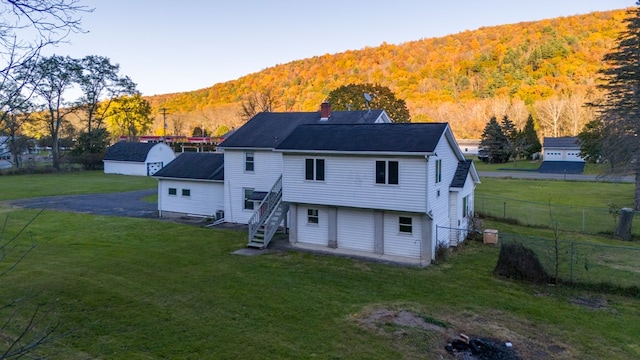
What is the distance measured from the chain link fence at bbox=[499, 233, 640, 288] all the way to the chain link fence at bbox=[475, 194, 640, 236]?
140 inches

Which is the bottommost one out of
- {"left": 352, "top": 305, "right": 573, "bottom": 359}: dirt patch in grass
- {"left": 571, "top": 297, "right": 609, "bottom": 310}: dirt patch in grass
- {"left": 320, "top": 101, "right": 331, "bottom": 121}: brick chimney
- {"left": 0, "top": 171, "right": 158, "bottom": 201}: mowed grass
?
{"left": 571, "top": 297, "right": 609, "bottom": 310}: dirt patch in grass

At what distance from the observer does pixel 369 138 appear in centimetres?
1919

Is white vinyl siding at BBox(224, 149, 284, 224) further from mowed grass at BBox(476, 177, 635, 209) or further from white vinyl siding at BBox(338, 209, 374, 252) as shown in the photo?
mowed grass at BBox(476, 177, 635, 209)

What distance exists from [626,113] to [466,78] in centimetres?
9933

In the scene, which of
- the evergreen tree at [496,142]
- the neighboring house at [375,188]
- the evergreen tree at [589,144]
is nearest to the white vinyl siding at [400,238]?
the neighboring house at [375,188]

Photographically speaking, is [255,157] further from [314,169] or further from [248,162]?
[314,169]

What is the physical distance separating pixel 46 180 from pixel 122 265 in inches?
1680

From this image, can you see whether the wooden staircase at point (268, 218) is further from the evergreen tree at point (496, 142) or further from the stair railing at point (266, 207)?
the evergreen tree at point (496, 142)

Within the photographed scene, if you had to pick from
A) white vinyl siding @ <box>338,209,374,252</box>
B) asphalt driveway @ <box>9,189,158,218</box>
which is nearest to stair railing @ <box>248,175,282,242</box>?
white vinyl siding @ <box>338,209,374,252</box>

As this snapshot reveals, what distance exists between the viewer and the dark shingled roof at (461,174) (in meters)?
21.1

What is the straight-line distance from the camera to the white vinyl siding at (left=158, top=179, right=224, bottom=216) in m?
27.2

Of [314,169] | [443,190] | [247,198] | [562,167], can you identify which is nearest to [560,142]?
[562,167]

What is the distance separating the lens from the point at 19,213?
29.2 meters

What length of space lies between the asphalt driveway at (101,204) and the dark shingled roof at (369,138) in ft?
44.5
